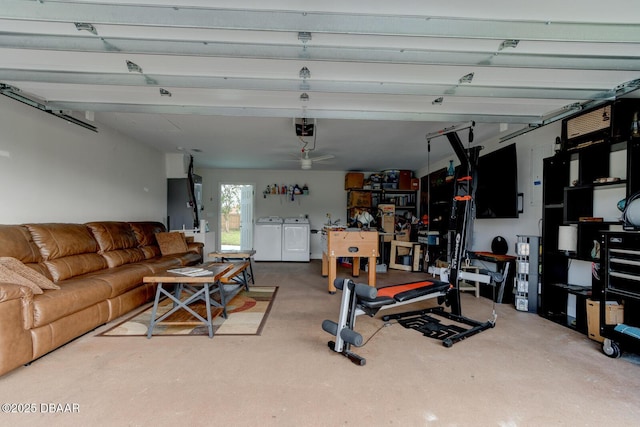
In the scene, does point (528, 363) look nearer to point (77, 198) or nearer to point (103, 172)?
point (77, 198)

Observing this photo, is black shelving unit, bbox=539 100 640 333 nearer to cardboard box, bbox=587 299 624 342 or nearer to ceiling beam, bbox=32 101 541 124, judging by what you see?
cardboard box, bbox=587 299 624 342

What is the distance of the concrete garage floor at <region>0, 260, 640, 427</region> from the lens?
1608mm

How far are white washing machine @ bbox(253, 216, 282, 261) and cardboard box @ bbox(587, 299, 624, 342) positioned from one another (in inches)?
230

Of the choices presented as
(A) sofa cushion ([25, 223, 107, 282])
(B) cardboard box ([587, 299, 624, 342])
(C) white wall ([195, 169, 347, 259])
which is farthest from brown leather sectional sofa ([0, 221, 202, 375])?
(B) cardboard box ([587, 299, 624, 342])

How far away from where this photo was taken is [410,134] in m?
4.59

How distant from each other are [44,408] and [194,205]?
16.2 feet

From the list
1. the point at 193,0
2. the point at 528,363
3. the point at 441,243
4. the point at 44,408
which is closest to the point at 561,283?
the point at 528,363

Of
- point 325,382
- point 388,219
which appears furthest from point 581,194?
point 388,219

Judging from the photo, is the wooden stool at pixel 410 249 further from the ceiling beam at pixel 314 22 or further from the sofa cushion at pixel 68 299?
the sofa cushion at pixel 68 299

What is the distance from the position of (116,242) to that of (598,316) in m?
5.36

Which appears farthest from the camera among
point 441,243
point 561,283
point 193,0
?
point 441,243

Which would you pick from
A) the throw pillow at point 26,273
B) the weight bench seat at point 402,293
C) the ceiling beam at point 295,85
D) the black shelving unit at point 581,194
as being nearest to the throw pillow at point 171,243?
the throw pillow at point 26,273

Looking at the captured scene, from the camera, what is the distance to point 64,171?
3783mm

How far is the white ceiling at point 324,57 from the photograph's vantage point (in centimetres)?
162
